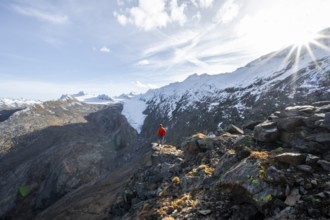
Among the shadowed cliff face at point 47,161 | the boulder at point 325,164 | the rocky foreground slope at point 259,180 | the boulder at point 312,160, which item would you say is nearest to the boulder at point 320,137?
the rocky foreground slope at point 259,180

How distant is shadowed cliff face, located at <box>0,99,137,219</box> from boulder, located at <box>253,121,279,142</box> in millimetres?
96935

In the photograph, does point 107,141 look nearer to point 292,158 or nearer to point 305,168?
point 292,158

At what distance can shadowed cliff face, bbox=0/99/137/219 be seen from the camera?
10200 cm

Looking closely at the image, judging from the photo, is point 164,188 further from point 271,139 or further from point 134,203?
point 271,139

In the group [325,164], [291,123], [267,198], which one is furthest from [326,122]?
[267,198]

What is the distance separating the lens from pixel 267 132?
19.0m

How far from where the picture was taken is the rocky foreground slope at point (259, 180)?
488 inches

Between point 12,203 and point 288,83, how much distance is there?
115 metres

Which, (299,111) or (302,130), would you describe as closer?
(302,130)

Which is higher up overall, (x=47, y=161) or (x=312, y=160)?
(x=312, y=160)

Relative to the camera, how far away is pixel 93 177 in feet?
378

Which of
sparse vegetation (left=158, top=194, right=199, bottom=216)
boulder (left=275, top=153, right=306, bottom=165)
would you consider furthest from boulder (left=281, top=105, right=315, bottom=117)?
sparse vegetation (left=158, top=194, right=199, bottom=216)

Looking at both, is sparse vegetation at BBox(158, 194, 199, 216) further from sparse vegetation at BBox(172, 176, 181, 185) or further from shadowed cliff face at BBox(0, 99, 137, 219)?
shadowed cliff face at BBox(0, 99, 137, 219)

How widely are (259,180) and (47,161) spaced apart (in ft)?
415
